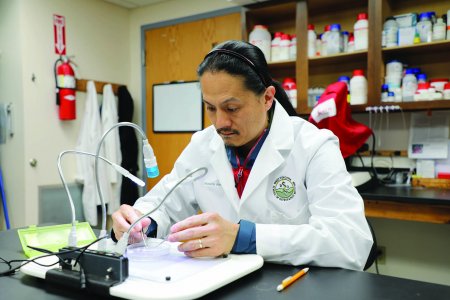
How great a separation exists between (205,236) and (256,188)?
339 mm

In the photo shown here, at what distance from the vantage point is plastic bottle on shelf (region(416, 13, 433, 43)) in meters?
2.27

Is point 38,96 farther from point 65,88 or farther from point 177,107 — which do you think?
point 177,107

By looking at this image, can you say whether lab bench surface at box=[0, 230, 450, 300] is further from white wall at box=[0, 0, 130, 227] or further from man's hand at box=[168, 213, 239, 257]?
white wall at box=[0, 0, 130, 227]

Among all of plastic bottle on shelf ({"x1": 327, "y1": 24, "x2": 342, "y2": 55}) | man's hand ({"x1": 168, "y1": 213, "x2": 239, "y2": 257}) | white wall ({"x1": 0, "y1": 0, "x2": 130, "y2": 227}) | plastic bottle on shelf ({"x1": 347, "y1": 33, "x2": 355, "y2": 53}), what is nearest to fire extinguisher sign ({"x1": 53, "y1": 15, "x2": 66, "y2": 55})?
white wall ({"x1": 0, "y1": 0, "x2": 130, "y2": 227})

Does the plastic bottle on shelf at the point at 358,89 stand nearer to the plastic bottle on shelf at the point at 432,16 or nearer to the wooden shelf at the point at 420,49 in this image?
the wooden shelf at the point at 420,49

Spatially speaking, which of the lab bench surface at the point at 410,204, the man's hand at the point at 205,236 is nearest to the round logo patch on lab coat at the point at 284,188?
the man's hand at the point at 205,236

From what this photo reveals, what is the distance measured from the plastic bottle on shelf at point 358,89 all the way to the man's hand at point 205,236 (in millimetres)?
1788

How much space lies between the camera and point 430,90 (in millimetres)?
2246

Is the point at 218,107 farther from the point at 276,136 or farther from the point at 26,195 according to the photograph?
the point at 26,195

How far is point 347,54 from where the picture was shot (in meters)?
2.48

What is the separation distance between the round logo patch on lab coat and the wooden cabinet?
1397 millimetres

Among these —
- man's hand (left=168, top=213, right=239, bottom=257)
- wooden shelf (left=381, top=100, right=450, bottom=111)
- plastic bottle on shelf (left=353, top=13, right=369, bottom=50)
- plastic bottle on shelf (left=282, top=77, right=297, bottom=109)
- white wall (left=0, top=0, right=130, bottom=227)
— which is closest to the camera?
man's hand (left=168, top=213, right=239, bottom=257)

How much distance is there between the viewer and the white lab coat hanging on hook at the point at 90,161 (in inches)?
125

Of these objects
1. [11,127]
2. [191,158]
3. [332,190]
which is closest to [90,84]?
[11,127]
